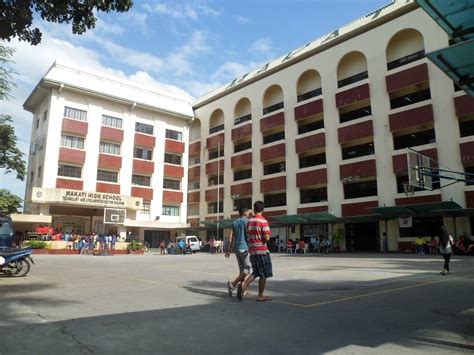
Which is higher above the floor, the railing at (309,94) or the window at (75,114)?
the railing at (309,94)

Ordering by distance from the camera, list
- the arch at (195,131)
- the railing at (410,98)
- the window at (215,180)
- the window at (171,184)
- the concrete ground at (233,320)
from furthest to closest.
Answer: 1. the arch at (195,131)
2. the window at (171,184)
3. the window at (215,180)
4. the railing at (410,98)
5. the concrete ground at (233,320)

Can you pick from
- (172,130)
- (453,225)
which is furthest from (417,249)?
(172,130)

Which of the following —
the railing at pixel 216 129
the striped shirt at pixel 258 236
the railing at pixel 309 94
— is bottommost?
the striped shirt at pixel 258 236

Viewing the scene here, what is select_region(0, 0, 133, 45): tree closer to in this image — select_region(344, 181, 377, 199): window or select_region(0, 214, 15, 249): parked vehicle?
select_region(0, 214, 15, 249): parked vehicle

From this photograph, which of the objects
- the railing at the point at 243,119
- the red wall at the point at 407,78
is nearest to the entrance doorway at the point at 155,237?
the railing at the point at 243,119

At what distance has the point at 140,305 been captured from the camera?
6766mm

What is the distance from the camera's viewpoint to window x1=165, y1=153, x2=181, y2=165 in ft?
160

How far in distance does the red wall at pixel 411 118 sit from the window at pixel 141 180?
1089 inches

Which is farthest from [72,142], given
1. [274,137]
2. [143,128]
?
[274,137]

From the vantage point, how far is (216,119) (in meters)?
50.1

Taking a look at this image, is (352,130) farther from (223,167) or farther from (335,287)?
(335,287)

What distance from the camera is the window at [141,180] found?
4503 cm

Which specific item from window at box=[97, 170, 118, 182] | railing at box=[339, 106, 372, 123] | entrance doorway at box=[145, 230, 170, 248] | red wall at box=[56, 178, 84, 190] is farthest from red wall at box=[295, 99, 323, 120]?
red wall at box=[56, 178, 84, 190]

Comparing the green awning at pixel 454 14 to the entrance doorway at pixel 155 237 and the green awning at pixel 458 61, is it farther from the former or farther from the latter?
the entrance doorway at pixel 155 237
